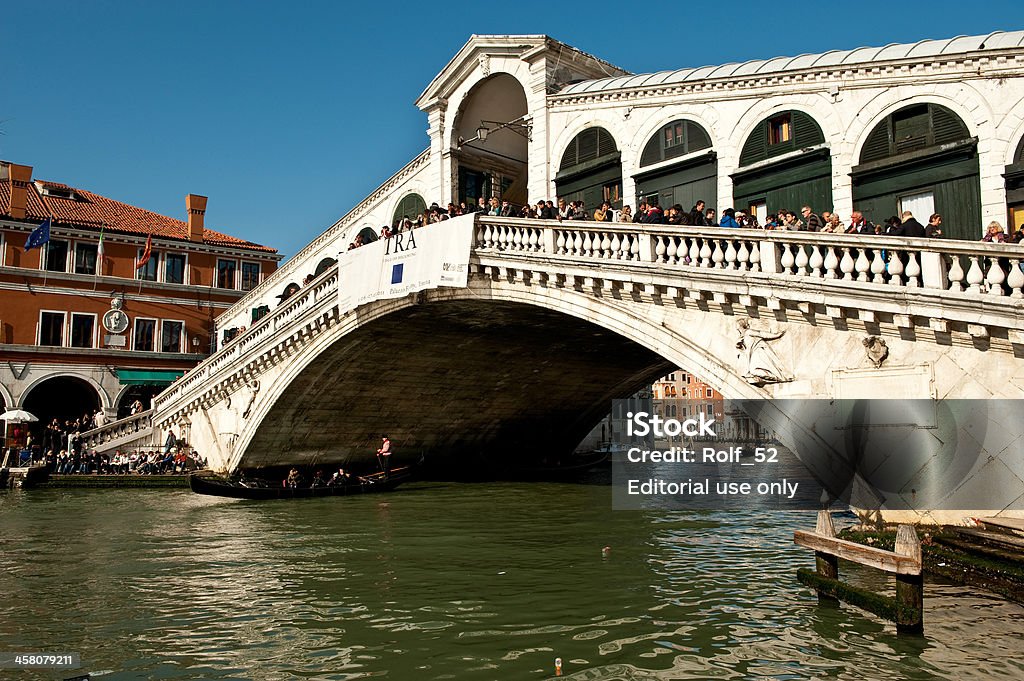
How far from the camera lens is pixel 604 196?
54.6 feet

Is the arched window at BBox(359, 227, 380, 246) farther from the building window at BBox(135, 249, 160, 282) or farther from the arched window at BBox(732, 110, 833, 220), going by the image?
the arched window at BBox(732, 110, 833, 220)

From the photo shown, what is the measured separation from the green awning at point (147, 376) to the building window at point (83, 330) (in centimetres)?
150

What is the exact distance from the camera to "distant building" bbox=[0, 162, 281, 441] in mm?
27547

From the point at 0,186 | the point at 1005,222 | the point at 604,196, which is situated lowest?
the point at 1005,222

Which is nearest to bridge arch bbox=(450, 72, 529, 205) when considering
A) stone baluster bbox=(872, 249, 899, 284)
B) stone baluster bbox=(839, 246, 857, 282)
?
stone baluster bbox=(839, 246, 857, 282)

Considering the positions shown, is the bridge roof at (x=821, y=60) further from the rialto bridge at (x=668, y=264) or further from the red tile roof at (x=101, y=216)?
the red tile roof at (x=101, y=216)

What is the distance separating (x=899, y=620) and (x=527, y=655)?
130 inches

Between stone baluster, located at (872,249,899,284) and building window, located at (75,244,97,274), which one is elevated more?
building window, located at (75,244,97,274)

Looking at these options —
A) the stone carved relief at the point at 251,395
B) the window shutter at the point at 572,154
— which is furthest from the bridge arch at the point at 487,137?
the stone carved relief at the point at 251,395

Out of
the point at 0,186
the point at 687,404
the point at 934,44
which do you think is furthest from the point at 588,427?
the point at 687,404

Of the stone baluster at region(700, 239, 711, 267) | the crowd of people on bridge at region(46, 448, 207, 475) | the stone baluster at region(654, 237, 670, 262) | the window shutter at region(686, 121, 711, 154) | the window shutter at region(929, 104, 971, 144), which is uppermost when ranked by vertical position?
the window shutter at region(686, 121, 711, 154)

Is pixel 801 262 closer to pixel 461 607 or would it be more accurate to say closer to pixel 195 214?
pixel 461 607

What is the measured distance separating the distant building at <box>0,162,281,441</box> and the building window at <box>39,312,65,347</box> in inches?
1.4

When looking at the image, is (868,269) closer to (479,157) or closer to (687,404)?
(479,157)
